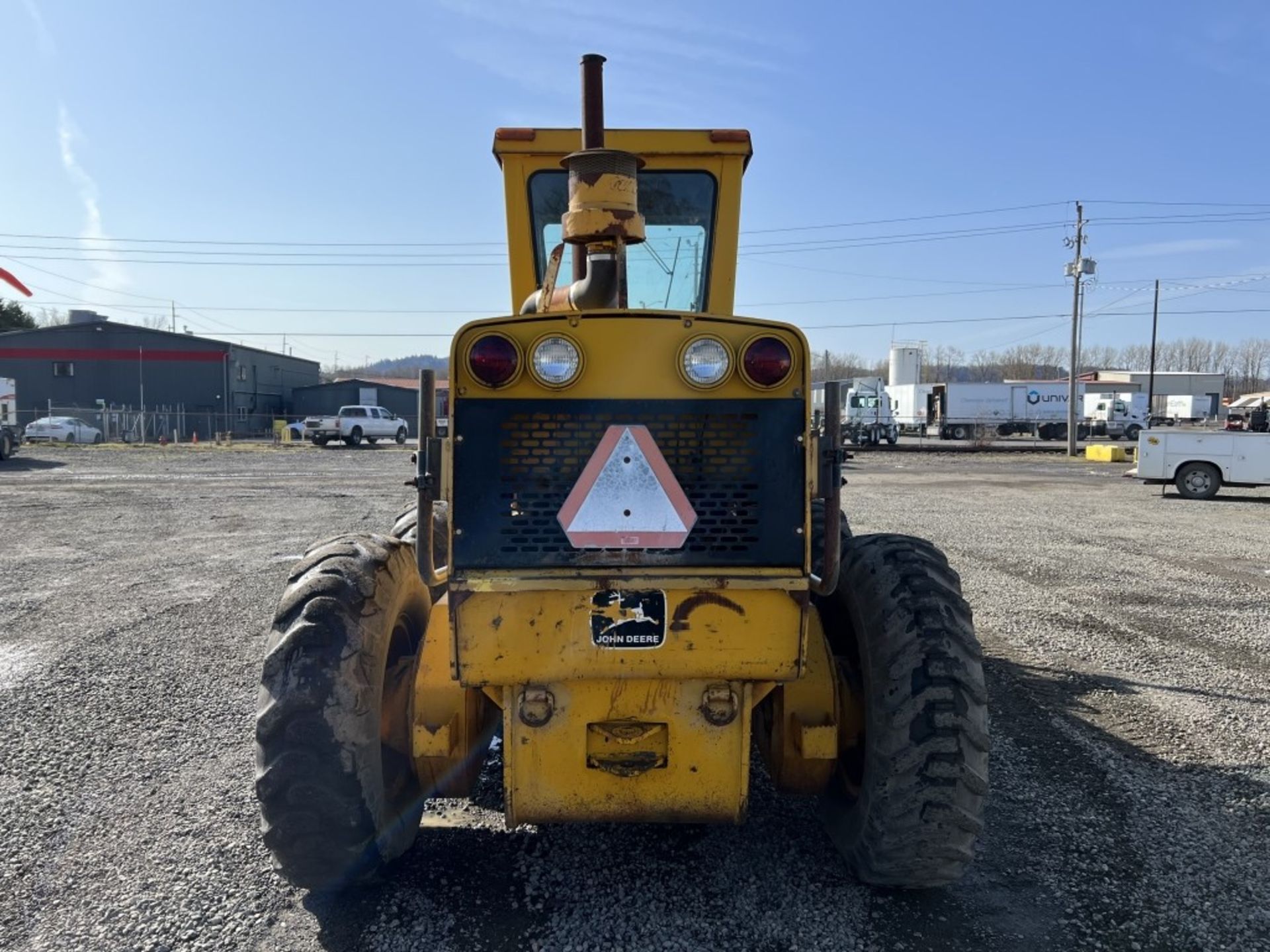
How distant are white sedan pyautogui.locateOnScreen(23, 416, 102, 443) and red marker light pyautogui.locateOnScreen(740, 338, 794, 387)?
4286 cm

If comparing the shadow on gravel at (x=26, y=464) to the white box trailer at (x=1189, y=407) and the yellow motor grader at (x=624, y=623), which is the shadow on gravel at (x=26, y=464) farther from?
the white box trailer at (x=1189, y=407)

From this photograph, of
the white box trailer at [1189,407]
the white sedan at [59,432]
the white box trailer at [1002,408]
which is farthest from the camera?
the white box trailer at [1189,407]

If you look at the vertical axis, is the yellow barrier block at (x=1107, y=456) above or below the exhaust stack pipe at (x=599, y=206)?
below

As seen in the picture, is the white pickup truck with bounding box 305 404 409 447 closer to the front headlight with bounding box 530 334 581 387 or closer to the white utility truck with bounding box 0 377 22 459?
the white utility truck with bounding box 0 377 22 459

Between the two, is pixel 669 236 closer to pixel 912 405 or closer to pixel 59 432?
pixel 59 432

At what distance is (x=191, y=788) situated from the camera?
164 inches

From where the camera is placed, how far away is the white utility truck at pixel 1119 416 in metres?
50.7

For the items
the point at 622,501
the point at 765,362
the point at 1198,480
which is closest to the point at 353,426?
the point at 1198,480

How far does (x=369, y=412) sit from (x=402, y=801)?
4010 cm

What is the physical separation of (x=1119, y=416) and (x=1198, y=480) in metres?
36.0

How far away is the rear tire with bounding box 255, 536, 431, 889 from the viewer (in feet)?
9.36

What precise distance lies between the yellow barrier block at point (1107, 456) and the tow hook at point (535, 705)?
35.4 metres

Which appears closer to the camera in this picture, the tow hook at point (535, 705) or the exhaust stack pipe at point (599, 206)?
the tow hook at point (535, 705)

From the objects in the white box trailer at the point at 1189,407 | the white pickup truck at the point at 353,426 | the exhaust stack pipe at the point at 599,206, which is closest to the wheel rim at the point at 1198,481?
the exhaust stack pipe at the point at 599,206
